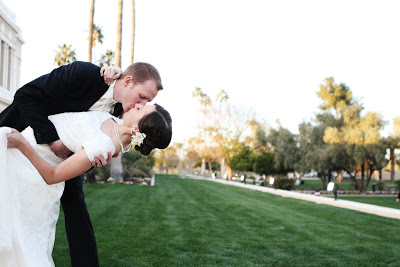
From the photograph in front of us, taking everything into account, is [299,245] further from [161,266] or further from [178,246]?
[161,266]

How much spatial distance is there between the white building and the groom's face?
22765 mm

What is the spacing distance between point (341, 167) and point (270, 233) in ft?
71.4

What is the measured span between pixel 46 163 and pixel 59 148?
0.67 feet

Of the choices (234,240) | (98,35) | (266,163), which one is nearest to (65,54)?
(98,35)

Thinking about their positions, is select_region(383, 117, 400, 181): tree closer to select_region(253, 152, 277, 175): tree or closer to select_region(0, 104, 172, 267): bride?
select_region(253, 152, 277, 175): tree

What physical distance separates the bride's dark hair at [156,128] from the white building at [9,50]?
2305 cm

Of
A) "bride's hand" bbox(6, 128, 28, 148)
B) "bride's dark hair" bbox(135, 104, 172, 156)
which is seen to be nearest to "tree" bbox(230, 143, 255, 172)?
"bride's dark hair" bbox(135, 104, 172, 156)

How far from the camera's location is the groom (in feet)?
9.54

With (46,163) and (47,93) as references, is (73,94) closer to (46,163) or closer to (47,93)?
(47,93)

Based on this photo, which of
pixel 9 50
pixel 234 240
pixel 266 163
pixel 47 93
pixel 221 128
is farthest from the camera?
pixel 221 128

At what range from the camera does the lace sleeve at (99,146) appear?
265cm

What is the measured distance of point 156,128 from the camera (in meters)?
2.82

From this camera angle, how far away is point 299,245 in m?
6.59

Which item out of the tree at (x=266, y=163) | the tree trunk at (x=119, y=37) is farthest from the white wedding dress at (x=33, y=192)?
the tree at (x=266, y=163)
